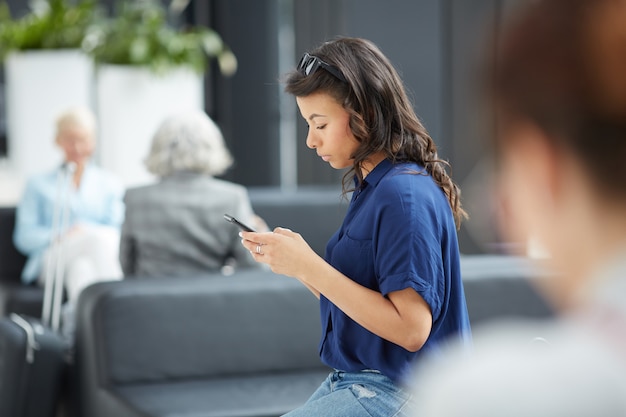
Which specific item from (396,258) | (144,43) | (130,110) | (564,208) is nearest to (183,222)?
(396,258)

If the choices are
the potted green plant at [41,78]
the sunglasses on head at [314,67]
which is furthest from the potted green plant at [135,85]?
the sunglasses on head at [314,67]

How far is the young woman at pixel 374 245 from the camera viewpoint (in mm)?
1830

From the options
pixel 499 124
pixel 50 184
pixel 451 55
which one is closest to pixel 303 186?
pixel 451 55

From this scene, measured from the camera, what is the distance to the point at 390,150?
1.98 meters

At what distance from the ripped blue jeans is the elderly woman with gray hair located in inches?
91.1

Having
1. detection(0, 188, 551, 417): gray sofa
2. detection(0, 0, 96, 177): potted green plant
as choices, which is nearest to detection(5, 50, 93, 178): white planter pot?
detection(0, 0, 96, 177): potted green plant

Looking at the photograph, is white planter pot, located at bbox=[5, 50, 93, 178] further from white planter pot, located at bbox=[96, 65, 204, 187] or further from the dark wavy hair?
the dark wavy hair

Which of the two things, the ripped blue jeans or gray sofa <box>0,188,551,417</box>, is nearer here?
the ripped blue jeans

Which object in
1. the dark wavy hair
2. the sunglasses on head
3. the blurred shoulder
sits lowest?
the blurred shoulder

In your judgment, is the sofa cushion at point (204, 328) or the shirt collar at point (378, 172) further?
the sofa cushion at point (204, 328)

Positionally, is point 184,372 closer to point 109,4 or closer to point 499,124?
point 499,124

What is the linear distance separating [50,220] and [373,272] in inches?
158

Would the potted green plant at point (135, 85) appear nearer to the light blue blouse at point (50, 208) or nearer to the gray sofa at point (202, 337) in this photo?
the light blue blouse at point (50, 208)

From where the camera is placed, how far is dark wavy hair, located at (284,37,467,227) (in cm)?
197
